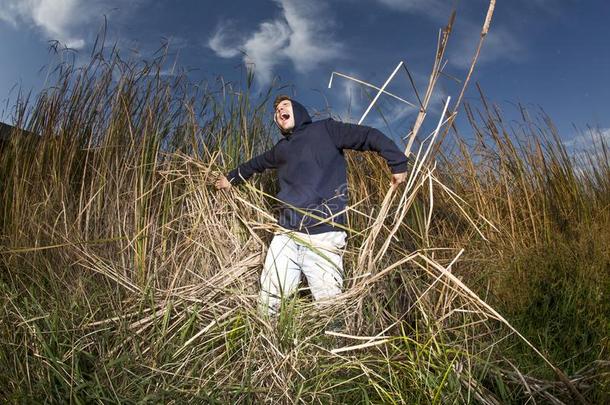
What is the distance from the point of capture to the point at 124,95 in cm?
278

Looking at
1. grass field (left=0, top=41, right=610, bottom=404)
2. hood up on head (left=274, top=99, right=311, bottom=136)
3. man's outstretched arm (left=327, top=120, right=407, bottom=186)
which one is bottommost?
grass field (left=0, top=41, right=610, bottom=404)

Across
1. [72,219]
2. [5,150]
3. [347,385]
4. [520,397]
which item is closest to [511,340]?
[520,397]

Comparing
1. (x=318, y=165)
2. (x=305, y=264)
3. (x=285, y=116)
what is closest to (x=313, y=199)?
(x=318, y=165)

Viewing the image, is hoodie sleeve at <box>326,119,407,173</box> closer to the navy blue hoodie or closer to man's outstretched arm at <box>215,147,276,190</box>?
the navy blue hoodie

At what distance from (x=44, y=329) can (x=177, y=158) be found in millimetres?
1159

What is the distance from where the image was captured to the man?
2268mm

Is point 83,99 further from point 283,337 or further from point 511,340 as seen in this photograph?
point 511,340

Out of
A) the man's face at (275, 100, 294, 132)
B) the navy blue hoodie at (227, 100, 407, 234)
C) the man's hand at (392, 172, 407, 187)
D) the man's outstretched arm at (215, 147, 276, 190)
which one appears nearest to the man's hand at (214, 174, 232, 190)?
the man's outstretched arm at (215, 147, 276, 190)

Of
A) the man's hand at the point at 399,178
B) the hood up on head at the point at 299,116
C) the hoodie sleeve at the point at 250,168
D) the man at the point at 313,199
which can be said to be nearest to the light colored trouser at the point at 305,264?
the man at the point at 313,199

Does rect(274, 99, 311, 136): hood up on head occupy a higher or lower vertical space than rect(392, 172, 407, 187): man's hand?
higher

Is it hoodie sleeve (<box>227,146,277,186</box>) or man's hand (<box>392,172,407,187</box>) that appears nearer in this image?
man's hand (<box>392,172,407,187</box>)

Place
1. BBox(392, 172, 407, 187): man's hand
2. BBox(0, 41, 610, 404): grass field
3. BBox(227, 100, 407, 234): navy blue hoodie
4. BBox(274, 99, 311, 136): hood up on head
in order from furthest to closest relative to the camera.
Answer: BBox(274, 99, 311, 136): hood up on head → BBox(227, 100, 407, 234): navy blue hoodie → BBox(392, 172, 407, 187): man's hand → BBox(0, 41, 610, 404): grass field

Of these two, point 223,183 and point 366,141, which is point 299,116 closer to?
point 366,141

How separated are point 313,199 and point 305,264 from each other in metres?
0.30
